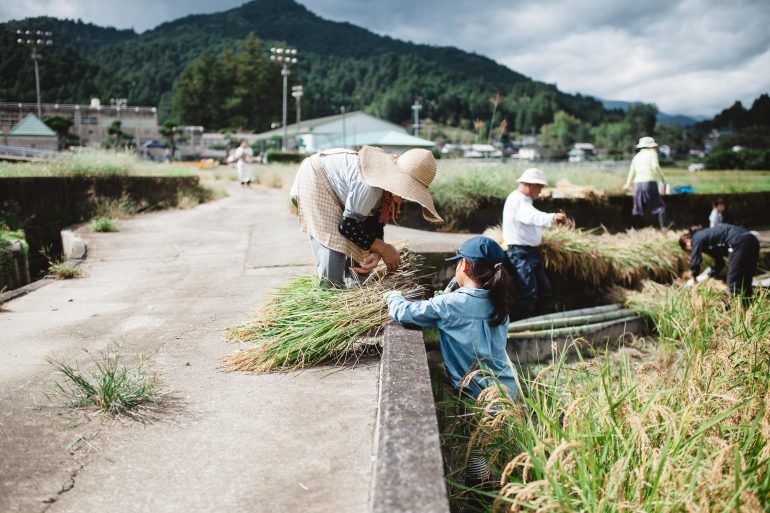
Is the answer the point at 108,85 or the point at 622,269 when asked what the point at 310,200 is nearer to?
the point at 622,269

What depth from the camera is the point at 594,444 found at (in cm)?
262

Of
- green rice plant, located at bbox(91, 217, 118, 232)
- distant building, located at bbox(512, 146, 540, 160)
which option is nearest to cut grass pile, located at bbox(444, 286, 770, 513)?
green rice plant, located at bbox(91, 217, 118, 232)

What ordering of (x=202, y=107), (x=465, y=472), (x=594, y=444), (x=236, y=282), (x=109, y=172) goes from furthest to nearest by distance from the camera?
(x=202, y=107) → (x=109, y=172) → (x=236, y=282) → (x=465, y=472) → (x=594, y=444)

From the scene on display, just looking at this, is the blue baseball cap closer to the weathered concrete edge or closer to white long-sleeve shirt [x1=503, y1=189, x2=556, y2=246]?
the weathered concrete edge

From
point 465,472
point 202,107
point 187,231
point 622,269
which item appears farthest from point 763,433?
point 202,107

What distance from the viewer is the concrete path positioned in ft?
7.18

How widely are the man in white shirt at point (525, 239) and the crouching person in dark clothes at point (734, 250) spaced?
2.11m

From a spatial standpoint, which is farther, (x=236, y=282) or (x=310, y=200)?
(x=236, y=282)

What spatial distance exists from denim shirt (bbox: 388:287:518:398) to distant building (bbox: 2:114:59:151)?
49580 mm

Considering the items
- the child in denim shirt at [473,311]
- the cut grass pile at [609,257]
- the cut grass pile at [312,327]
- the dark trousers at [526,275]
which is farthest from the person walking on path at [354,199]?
the cut grass pile at [609,257]

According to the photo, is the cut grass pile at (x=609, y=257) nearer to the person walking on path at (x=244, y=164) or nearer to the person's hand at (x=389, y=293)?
the person's hand at (x=389, y=293)

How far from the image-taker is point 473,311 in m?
3.45

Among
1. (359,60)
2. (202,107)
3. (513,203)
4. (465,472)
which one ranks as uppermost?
(359,60)

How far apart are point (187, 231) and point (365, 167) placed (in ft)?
22.1
